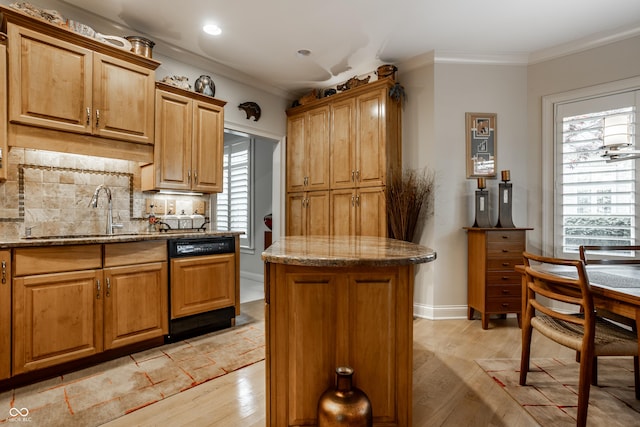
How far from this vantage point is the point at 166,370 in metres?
2.38

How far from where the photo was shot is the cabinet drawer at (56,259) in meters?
2.12

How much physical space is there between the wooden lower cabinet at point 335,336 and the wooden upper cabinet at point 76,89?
7.08ft

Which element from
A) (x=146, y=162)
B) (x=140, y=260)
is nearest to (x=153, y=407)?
(x=140, y=260)

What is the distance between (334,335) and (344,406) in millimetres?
294

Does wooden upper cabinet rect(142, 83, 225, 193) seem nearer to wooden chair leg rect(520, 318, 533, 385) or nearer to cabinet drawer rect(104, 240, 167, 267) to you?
cabinet drawer rect(104, 240, 167, 267)

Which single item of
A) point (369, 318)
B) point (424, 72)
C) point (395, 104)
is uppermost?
point (424, 72)

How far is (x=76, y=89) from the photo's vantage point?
Answer: 2.57 meters

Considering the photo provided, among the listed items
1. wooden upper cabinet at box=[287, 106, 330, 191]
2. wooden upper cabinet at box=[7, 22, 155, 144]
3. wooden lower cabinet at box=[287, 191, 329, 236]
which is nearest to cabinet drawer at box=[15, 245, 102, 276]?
wooden upper cabinet at box=[7, 22, 155, 144]

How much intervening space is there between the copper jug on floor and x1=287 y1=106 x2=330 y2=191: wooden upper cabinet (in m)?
3.10

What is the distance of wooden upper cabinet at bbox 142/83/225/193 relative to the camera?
3156 millimetres

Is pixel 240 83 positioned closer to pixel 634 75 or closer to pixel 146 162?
pixel 146 162

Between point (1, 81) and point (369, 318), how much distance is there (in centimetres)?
282

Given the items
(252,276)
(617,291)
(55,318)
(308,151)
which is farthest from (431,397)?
(252,276)

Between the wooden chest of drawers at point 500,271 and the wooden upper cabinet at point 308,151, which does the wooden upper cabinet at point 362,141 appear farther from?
the wooden chest of drawers at point 500,271
